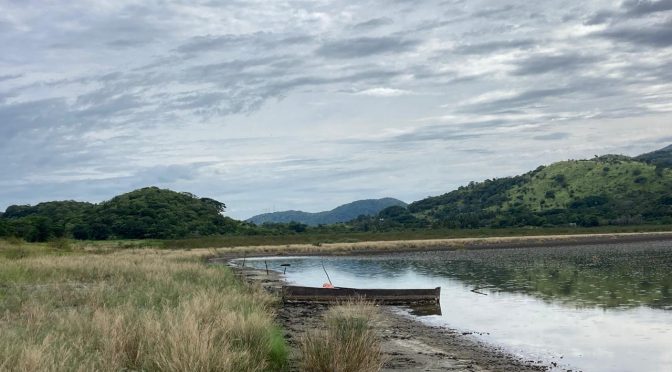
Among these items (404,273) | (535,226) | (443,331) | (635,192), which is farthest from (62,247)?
(635,192)

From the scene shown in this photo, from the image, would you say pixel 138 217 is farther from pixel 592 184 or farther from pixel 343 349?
pixel 592 184

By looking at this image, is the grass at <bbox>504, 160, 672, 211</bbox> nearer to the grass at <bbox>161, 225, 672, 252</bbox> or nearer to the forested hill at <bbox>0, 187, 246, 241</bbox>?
the grass at <bbox>161, 225, 672, 252</bbox>

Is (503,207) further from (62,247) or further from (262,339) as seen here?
(262,339)

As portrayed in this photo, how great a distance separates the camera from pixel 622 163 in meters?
195

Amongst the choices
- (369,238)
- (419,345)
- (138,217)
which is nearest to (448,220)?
(369,238)

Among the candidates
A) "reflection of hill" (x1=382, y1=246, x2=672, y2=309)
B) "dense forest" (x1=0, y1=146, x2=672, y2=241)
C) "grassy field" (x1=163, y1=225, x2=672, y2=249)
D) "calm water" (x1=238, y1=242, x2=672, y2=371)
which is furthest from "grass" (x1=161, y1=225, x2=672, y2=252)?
"calm water" (x1=238, y1=242, x2=672, y2=371)

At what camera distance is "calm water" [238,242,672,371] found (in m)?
18.2

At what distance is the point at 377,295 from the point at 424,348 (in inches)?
495

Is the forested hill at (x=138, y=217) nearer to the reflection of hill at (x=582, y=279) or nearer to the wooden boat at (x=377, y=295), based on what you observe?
the reflection of hill at (x=582, y=279)

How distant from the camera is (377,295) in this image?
3081 cm

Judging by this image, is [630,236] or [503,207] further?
[503,207]

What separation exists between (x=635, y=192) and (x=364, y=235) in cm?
7948

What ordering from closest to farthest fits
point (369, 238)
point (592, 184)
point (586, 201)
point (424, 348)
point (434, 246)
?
point (424, 348) → point (434, 246) → point (369, 238) → point (586, 201) → point (592, 184)

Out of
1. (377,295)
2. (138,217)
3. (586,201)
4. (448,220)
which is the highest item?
(586,201)
